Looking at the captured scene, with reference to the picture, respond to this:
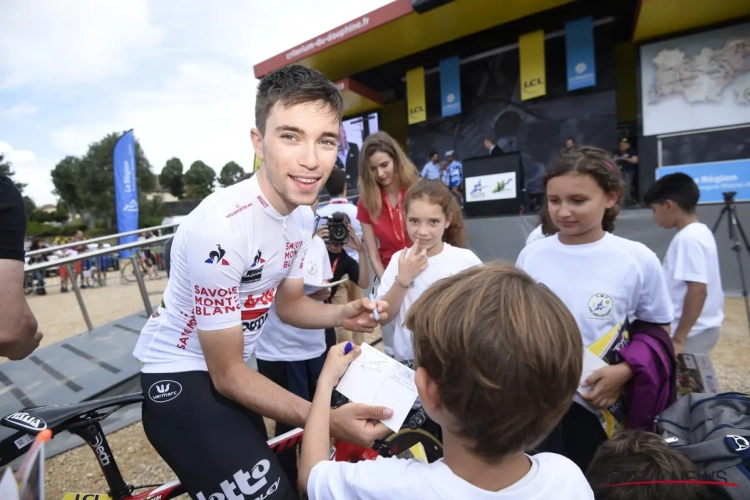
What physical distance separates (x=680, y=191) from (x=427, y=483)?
3.13 metres

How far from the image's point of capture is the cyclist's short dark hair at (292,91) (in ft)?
5.25

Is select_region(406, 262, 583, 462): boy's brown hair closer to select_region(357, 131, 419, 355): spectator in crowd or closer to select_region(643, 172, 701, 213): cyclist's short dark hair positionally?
select_region(357, 131, 419, 355): spectator in crowd

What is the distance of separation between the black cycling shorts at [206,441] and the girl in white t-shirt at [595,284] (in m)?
1.31

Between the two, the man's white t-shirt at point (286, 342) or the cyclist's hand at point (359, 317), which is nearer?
the cyclist's hand at point (359, 317)

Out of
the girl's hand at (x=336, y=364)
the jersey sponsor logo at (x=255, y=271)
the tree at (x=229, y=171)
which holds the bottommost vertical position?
the girl's hand at (x=336, y=364)

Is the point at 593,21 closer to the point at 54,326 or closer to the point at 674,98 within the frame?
the point at 674,98

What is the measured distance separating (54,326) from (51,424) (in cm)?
854

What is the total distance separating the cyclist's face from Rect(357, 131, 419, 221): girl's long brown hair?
1819 millimetres

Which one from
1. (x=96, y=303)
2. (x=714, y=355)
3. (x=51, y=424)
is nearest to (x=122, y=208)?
(x=96, y=303)

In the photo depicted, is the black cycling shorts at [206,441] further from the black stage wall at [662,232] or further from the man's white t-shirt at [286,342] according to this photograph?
the black stage wall at [662,232]

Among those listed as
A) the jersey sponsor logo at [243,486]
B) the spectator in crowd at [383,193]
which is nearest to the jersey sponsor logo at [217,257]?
the jersey sponsor logo at [243,486]

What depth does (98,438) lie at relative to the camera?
1660 mm

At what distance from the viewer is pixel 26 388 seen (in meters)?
3.81

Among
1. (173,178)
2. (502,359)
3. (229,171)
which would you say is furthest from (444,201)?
(229,171)
